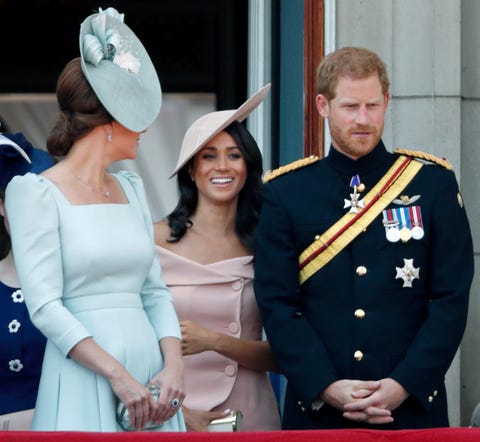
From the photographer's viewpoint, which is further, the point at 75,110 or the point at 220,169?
Result: the point at 220,169

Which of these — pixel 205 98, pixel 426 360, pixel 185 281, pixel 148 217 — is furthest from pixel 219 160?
pixel 205 98

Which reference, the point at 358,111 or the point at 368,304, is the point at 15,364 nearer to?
the point at 368,304

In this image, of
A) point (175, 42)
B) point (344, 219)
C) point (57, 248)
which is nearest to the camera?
point (57, 248)

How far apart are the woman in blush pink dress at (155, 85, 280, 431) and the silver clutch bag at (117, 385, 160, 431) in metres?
0.69

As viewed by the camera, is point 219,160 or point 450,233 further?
point 219,160

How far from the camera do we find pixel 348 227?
15.4 feet

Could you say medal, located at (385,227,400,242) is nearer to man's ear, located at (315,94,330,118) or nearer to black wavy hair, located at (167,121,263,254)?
man's ear, located at (315,94,330,118)

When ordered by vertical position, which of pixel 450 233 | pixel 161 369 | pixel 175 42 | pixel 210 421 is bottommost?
pixel 210 421

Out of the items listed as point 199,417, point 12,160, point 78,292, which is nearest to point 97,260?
point 78,292

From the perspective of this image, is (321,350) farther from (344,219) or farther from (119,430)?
(119,430)

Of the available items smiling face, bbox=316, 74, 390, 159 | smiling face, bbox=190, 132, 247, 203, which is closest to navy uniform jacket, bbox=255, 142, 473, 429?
smiling face, bbox=316, 74, 390, 159

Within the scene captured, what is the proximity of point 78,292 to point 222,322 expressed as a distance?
974 millimetres

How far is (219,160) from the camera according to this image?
5137 millimetres

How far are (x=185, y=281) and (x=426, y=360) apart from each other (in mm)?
940
